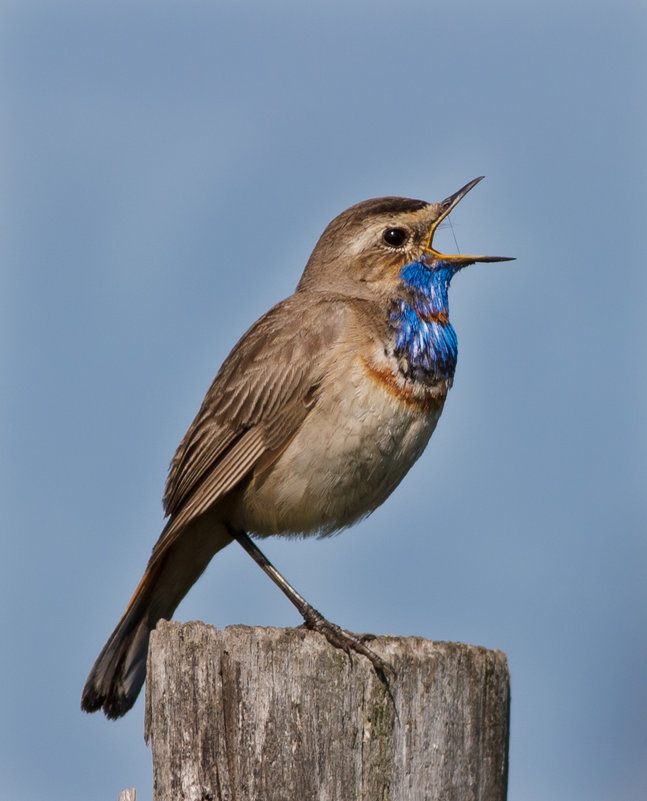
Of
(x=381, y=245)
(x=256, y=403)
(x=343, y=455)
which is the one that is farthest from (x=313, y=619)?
(x=381, y=245)

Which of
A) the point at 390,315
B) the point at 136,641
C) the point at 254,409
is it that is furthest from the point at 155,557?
the point at 390,315

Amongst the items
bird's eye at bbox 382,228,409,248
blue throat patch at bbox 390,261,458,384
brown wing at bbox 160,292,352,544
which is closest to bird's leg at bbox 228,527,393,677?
brown wing at bbox 160,292,352,544

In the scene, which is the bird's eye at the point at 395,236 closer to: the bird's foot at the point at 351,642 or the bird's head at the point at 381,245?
the bird's head at the point at 381,245

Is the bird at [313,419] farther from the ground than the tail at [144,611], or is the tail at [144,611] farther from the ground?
the bird at [313,419]

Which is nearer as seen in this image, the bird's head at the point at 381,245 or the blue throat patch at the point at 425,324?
the blue throat patch at the point at 425,324

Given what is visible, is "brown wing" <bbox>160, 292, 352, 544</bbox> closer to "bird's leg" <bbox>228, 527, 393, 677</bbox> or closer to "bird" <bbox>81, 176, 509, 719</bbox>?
"bird" <bbox>81, 176, 509, 719</bbox>

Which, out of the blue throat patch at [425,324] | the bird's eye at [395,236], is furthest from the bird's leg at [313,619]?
the bird's eye at [395,236]

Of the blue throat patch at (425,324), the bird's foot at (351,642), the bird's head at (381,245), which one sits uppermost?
the bird's head at (381,245)
